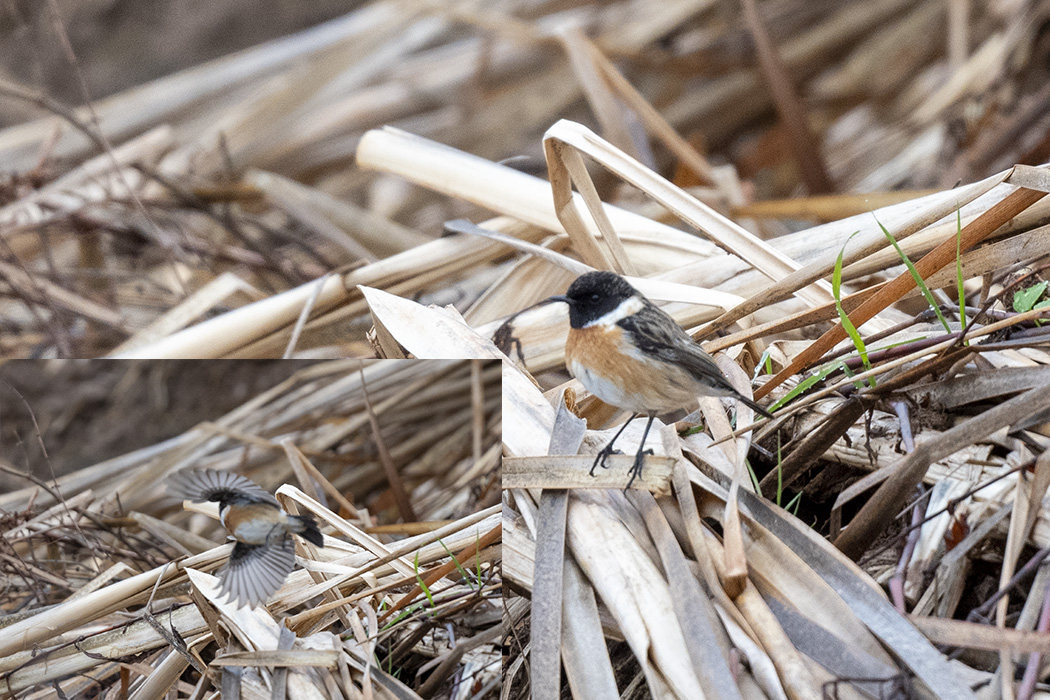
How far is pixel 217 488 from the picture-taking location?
93 cm

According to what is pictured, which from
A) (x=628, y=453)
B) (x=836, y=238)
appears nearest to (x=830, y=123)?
(x=836, y=238)

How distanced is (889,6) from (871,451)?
12.1 ft

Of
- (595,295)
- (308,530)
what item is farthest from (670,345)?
(308,530)

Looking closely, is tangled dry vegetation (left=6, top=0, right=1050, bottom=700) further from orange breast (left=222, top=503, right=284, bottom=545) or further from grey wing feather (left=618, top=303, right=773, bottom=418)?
orange breast (left=222, top=503, right=284, bottom=545)

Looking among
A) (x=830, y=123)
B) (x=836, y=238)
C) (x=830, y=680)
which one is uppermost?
(x=830, y=123)

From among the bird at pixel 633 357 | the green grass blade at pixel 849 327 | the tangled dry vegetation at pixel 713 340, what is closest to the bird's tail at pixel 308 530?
the tangled dry vegetation at pixel 713 340

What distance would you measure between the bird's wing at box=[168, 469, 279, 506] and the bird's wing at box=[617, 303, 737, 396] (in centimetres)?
52

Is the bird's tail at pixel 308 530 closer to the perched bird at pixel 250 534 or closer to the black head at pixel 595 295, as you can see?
the perched bird at pixel 250 534

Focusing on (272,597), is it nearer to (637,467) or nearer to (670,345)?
(637,467)

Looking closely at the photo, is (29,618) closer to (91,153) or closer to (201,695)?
(201,695)

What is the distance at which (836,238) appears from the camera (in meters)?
1.54

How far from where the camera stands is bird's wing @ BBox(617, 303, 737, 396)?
113 cm

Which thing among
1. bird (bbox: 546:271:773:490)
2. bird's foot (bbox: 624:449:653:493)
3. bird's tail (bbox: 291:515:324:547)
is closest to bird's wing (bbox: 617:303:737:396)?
bird (bbox: 546:271:773:490)

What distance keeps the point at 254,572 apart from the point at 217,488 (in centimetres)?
10
